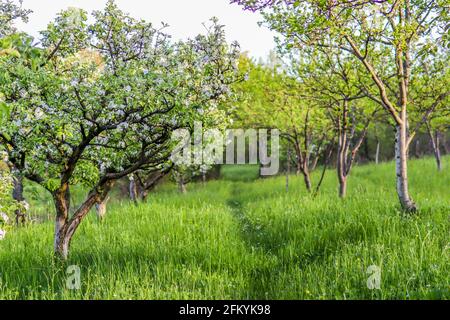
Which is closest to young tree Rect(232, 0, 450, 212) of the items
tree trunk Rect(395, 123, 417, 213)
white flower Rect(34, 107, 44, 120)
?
tree trunk Rect(395, 123, 417, 213)

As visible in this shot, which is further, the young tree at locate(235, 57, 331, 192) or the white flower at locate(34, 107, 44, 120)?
the young tree at locate(235, 57, 331, 192)

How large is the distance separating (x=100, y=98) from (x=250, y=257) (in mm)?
3861

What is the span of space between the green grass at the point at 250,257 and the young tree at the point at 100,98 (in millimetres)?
1094

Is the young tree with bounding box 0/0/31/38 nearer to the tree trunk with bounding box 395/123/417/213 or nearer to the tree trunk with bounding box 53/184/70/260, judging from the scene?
the tree trunk with bounding box 53/184/70/260

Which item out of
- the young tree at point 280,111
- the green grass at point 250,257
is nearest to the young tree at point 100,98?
the green grass at point 250,257

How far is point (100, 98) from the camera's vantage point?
226 inches

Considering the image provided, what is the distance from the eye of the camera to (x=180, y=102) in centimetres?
600

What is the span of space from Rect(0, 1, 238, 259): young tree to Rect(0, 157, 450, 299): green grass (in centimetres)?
109

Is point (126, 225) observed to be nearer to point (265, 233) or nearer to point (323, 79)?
point (265, 233)

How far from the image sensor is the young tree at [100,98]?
5.69 meters

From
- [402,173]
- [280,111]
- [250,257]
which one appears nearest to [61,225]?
[250,257]

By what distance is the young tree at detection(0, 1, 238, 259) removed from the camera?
569 cm

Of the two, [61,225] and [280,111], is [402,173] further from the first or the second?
[280,111]

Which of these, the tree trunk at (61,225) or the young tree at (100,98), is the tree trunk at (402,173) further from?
the tree trunk at (61,225)
